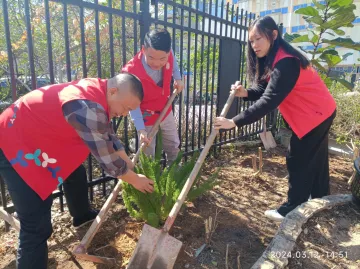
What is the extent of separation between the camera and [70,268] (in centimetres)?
188

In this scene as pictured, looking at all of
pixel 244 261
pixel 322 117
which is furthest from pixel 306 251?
pixel 322 117

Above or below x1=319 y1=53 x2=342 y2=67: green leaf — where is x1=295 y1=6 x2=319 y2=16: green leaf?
above

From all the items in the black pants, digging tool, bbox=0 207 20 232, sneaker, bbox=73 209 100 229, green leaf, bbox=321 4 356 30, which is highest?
green leaf, bbox=321 4 356 30

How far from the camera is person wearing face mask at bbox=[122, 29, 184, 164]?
223 centimetres

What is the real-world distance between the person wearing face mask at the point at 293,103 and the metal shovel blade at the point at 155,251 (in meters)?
0.88

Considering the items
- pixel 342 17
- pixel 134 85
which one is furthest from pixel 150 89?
pixel 342 17

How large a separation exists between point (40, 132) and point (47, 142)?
0.07 meters

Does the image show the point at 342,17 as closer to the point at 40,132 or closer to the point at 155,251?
the point at 155,251

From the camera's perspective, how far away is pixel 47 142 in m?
1.52

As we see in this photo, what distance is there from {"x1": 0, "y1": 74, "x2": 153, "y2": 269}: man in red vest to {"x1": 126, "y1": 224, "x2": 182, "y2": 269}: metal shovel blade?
1.28ft

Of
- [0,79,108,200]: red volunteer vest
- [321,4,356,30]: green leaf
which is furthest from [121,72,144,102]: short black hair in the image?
[321,4,356,30]: green leaf

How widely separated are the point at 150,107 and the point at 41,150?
125cm

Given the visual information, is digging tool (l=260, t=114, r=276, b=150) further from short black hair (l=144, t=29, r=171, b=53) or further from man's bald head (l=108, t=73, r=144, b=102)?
man's bald head (l=108, t=73, r=144, b=102)

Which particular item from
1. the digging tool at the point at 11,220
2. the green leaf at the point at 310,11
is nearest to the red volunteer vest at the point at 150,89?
the digging tool at the point at 11,220
